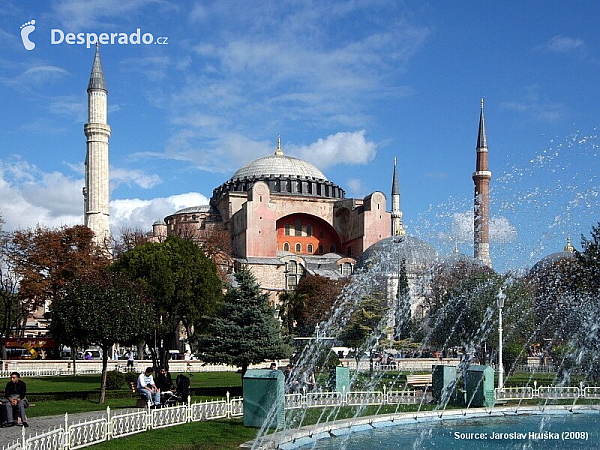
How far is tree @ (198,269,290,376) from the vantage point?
1584 cm

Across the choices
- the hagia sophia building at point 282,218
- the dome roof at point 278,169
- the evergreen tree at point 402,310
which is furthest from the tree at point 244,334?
the dome roof at point 278,169

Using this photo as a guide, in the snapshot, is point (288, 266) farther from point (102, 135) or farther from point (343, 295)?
point (102, 135)

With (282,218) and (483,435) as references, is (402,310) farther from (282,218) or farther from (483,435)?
(483,435)

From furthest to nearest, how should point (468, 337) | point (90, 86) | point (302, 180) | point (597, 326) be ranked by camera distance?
point (302, 180) → point (90, 86) → point (468, 337) → point (597, 326)

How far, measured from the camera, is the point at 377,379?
2106 centimetres

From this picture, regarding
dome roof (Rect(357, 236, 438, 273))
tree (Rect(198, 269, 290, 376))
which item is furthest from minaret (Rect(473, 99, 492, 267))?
tree (Rect(198, 269, 290, 376))

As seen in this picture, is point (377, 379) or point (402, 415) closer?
point (402, 415)

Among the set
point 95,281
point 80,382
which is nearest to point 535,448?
point 95,281

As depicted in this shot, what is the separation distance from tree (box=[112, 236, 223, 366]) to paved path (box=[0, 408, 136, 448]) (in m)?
9.62

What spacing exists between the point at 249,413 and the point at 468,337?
18462 millimetres

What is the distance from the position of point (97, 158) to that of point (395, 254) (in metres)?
19.4

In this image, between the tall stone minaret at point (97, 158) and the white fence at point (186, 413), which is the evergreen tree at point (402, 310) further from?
the white fence at point (186, 413)

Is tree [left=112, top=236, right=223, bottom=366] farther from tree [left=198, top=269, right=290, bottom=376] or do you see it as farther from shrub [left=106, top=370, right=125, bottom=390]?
tree [left=198, top=269, right=290, bottom=376]

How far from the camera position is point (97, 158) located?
3978 cm
